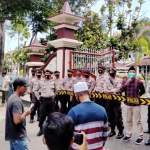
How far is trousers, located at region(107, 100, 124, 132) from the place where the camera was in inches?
237

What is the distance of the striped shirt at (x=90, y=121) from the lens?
2748mm

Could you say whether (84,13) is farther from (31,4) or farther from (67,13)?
(67,13)

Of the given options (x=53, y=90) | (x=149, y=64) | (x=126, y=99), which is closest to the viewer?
(x=126, y=99)

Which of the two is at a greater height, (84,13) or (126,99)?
(84,13)

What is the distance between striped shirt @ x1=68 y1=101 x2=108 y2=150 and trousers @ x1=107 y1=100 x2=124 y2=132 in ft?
10.7

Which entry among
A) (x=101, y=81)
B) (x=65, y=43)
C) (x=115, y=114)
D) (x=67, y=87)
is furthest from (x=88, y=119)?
(x=65, y=43)

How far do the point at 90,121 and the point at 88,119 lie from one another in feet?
0.12

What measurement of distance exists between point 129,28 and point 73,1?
390cm

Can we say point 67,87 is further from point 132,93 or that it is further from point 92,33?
point 92,33

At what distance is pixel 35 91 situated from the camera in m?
7.92

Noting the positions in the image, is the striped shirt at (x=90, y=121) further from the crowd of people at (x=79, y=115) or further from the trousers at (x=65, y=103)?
the trousers at (x=65, y=103)

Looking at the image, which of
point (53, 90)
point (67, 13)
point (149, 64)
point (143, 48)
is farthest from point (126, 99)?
point (149, 64)

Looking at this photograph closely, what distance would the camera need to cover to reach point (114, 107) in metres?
6.17

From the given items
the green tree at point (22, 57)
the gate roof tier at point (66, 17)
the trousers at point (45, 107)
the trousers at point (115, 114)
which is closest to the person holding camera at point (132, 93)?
the trousers at point (115, 114)
